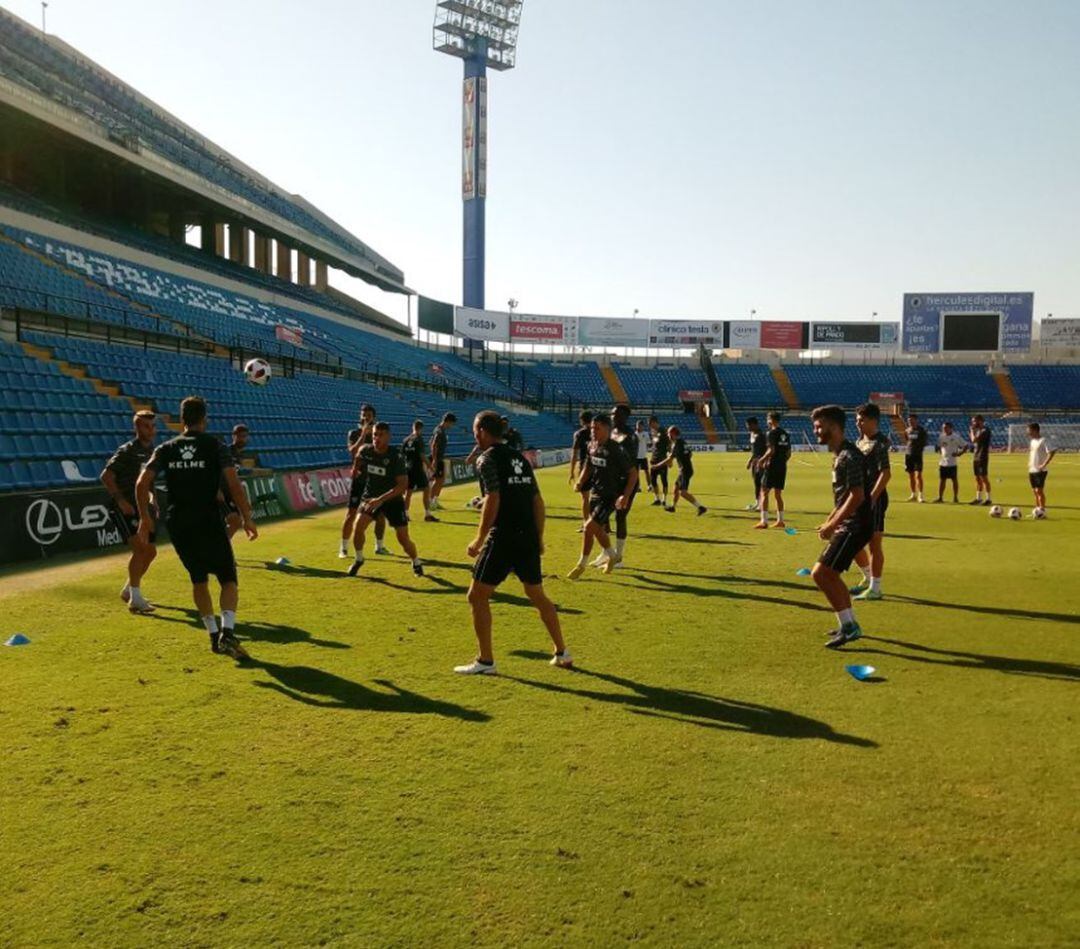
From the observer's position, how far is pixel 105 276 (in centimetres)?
2886

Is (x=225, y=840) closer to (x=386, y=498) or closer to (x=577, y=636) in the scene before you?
(x=577, y=636)

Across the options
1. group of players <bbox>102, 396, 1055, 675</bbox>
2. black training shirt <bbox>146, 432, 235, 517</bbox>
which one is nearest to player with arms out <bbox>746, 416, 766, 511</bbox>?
group of players <bbox>102, 396, 1055, 675</bbox>

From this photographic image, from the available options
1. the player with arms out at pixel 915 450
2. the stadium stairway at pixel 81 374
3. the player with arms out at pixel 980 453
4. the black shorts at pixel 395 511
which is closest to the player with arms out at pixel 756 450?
the player with arms out at pixel 915 450

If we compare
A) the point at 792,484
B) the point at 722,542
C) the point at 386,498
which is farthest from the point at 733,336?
the point at 386,498

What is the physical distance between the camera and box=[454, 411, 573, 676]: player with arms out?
6191 mm

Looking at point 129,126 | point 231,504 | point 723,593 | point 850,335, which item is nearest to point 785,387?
point 850,335

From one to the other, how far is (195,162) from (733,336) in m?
51.6

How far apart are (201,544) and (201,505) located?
0.34 meters

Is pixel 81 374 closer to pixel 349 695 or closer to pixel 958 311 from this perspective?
pixel 349 695

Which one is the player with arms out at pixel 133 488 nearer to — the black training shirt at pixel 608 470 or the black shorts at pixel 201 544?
the black shorts at pixel 201 544

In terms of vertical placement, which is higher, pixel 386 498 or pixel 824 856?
pixel 386 498

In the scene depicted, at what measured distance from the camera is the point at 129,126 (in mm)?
34281

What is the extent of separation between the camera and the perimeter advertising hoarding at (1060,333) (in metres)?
75.1

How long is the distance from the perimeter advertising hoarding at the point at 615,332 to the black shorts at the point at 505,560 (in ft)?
233
